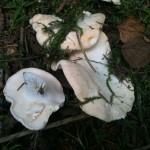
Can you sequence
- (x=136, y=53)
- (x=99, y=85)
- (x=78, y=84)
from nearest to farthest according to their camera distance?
(x=78, y=84), (x=99, y=85), (x=136, y=53)

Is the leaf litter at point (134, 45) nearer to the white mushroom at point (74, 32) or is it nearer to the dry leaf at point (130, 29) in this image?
the dry leaf at point (130, 29)

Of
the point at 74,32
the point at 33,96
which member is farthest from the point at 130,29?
the point at 33,96

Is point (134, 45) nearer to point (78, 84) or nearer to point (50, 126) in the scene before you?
point (78, 84)

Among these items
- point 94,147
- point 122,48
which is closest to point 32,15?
point 122,48

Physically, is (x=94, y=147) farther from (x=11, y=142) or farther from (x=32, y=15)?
(x=32, y=15)

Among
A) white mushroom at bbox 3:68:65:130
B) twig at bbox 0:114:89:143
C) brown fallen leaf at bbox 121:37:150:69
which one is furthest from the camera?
brown fallen leaf at bbox 121:37:150:69

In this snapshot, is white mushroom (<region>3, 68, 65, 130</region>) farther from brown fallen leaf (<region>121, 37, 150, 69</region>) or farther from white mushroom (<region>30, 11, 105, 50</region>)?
brown fallen leaf (<region>121, 37, 150, 69</region>)

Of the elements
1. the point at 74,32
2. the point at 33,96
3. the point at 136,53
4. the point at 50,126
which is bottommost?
the point at 50,126

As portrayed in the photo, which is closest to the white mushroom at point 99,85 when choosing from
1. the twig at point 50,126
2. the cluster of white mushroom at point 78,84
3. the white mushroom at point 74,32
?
the cluster of white mushroom at point 78,84

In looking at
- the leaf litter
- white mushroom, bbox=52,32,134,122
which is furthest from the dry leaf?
white mushroom, bbox=52,32,134,122
